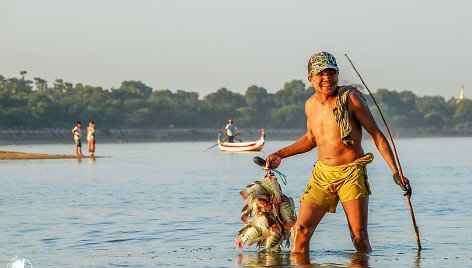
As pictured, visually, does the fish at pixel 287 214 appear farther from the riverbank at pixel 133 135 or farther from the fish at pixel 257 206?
the riverbank at pixel 133 135

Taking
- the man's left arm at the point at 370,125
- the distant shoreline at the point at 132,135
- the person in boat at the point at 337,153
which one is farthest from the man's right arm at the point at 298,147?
the distant shoreline at the point at 132,135

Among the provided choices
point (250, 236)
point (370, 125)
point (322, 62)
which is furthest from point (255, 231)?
point (322, 62)

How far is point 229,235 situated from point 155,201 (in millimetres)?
5063

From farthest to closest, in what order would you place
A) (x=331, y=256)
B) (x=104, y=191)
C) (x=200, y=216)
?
(x=104, y=191), (x=200, y=216), (x=331, y=256)

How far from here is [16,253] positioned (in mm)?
8438

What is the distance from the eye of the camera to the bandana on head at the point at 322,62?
6578 mm

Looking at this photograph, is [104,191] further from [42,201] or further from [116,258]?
[116,258]

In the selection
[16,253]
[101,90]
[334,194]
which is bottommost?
[16,253]

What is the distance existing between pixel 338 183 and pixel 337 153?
250mm

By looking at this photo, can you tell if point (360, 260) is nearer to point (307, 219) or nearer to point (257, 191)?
point (307, 219)

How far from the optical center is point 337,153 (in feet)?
22.2

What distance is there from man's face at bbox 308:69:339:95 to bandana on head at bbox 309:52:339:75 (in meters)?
0.04

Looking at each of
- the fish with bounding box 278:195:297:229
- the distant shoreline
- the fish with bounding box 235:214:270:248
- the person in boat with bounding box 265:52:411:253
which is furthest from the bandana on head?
the distant shoreline

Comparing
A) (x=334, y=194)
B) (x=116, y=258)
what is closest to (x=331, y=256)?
(x=334, y=194)
